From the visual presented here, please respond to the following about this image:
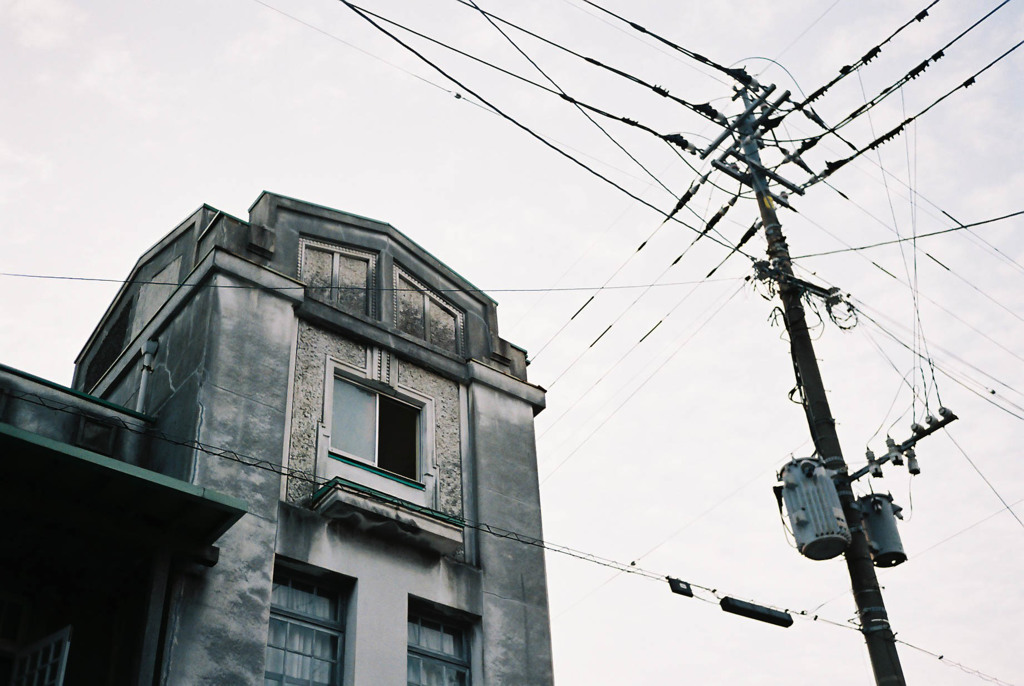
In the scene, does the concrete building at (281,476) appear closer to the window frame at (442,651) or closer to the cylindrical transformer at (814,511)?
the window frame at (442,651)

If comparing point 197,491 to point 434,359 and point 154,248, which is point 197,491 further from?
point 154,248

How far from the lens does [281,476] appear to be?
1332 cm

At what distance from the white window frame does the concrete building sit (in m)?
0.03

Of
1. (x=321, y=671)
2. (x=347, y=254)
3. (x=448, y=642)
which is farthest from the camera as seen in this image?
(x=347, y=254)

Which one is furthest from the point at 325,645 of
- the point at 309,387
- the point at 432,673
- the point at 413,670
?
the point at 309,387

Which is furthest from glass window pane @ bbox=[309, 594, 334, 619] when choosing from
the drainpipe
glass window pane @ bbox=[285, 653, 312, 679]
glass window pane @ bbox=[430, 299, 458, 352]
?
glass window pane @ bbox=[430, 299, 458, 352]

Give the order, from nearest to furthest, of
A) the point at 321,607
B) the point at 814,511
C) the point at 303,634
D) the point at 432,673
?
the point at 814,511, the point at 303,634, the point at 321,607, the point at 432,673

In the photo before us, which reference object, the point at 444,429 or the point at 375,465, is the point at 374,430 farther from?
the point at 444,429

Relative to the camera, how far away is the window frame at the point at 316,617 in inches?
490

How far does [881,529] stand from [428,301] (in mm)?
8368

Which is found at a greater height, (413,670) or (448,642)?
(448,642)

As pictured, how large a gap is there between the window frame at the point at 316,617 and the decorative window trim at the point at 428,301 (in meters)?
4.77

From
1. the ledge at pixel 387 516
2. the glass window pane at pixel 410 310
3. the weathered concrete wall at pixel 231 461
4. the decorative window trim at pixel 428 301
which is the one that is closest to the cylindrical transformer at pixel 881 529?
the ledge at pixel 387 516

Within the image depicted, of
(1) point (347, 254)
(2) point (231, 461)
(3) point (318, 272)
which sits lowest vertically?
(2) point (231, 461)
